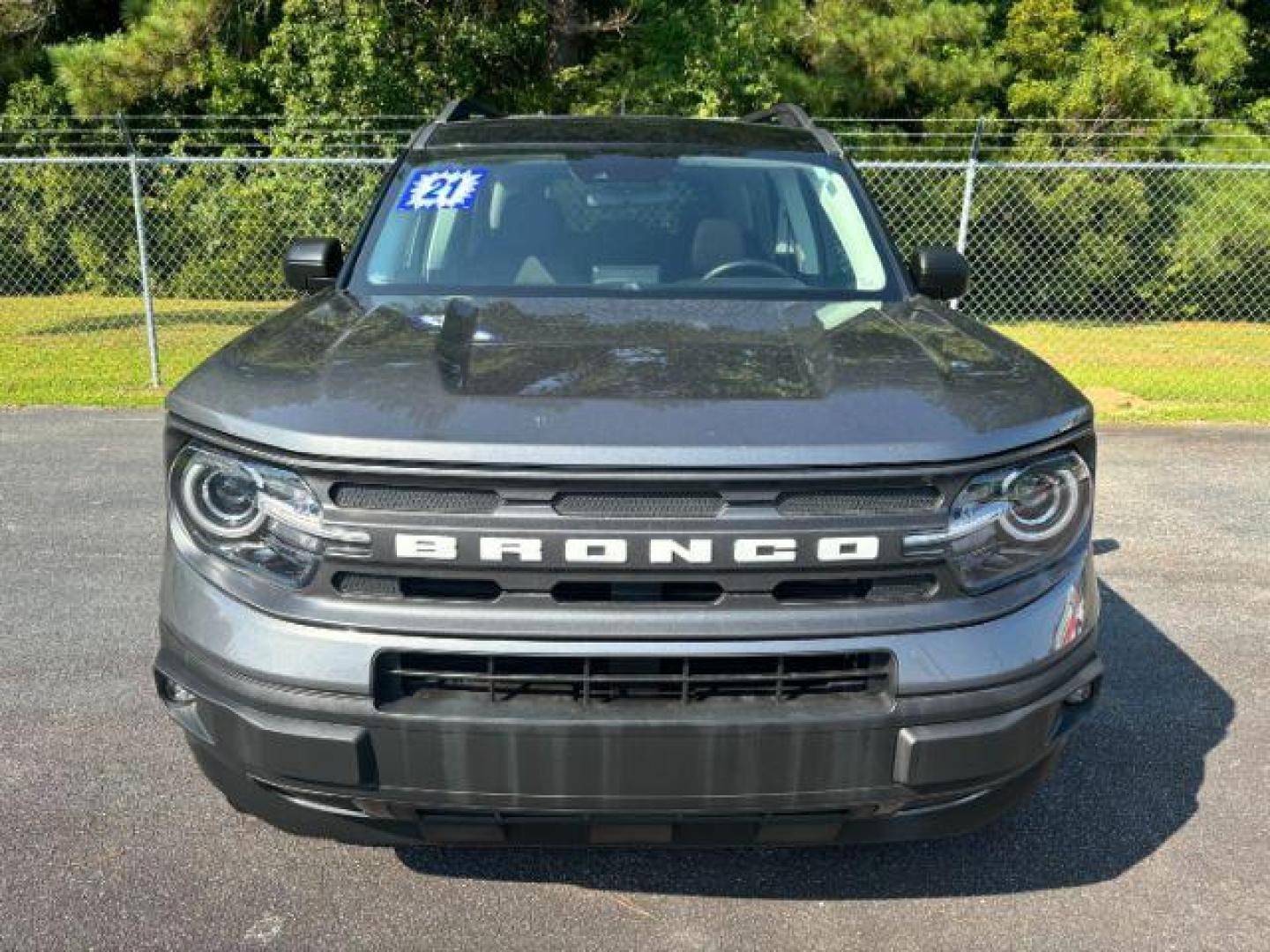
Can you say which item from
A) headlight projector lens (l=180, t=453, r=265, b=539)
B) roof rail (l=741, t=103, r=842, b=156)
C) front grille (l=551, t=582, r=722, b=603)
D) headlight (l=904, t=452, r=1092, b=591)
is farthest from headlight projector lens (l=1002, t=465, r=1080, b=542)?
roof rail (l=741, t=103, r=842, b=156)

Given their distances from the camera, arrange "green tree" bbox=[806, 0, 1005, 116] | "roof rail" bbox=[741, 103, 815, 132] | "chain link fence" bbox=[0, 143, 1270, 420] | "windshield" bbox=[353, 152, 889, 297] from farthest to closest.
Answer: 1. "green tree" bbox=[806, 0, 1005, 116]
2. "chain link fence" bbox=[0, 143, 1270, 420]
3. "roof rail" bbox=[741, 103, 815, 132]
4. "windshield" bbox=[353, 152, 889, 297]

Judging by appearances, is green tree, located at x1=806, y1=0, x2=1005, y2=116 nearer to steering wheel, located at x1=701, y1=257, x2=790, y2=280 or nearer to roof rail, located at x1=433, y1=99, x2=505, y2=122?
roof rail, located at x1=433, y1=99, x2=505, y2=122

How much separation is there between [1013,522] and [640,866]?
132cm

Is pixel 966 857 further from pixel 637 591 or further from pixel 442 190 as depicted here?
pixel 442 190

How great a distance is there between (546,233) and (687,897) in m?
2.01

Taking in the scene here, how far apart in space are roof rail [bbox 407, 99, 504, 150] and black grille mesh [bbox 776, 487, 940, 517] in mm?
2433

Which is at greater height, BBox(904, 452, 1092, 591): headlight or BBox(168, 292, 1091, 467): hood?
BBox(168, 292, 1091, 467): hood

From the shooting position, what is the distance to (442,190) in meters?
3.67

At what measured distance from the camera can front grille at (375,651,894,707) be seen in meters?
2.14

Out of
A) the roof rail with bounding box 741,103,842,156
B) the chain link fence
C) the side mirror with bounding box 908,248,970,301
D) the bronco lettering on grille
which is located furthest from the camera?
the chain link fence

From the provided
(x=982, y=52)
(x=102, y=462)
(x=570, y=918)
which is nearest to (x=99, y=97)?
(x=102, y=462)

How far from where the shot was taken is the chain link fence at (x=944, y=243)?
14797mm

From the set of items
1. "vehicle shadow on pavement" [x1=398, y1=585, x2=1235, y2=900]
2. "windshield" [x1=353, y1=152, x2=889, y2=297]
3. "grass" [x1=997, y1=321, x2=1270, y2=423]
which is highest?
"windshield" [x1=353, y1=152, x2=889, y2=297]

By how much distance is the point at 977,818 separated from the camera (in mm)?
2436
